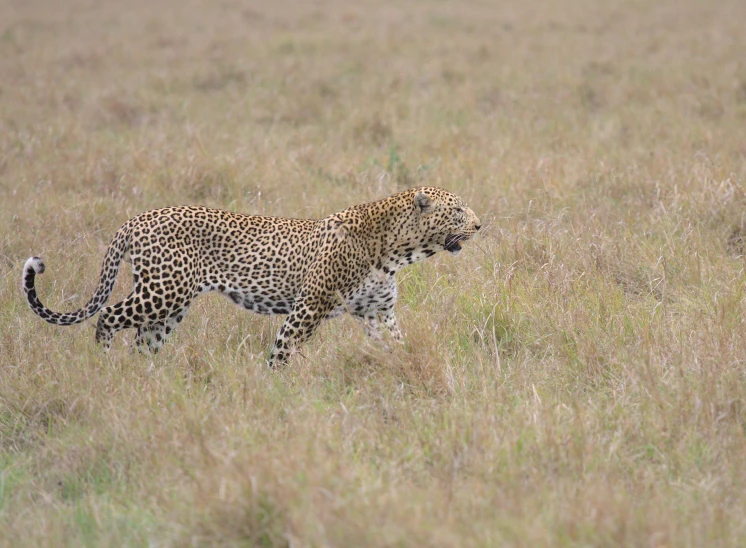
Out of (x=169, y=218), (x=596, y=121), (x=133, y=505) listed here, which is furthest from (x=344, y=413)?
(x=596, y=121)

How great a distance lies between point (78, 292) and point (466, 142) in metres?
5.12

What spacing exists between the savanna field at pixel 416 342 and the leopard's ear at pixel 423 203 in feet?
2.02

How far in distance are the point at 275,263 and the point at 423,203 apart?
3.07ft

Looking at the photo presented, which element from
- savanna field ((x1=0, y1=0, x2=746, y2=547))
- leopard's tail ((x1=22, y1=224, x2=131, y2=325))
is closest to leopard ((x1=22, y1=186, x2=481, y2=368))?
leopard's tail ((x1=22, y1=224, x2=131, y2=325))

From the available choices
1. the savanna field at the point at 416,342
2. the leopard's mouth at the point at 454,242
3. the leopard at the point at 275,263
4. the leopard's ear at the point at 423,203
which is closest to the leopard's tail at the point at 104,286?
the leopard at the point at 275,263

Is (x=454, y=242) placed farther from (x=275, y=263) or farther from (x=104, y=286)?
(x=104, y=286)

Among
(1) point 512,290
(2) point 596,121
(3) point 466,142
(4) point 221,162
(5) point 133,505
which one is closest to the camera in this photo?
(5) point 133,505

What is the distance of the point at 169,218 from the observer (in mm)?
5797

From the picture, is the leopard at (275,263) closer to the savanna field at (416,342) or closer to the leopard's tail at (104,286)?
the leopard's tail at (104,286)

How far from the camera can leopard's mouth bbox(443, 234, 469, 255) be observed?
6.09 metres

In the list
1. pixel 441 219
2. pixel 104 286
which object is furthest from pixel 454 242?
pixel 104 286

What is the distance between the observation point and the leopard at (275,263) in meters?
5.66

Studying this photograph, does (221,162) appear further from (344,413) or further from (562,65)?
(562,65)

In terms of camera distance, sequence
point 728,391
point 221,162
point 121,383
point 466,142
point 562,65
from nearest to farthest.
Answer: point 728,391
point 121,383
point 221,162
point 466,142
point 562,65
